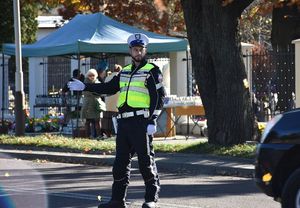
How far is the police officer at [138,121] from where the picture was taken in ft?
30.6

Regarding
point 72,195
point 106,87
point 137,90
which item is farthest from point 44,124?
point 137,90

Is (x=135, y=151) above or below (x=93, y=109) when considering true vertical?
below

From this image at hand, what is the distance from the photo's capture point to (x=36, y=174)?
14.2m

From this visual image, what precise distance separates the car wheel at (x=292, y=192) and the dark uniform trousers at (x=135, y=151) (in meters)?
1.96

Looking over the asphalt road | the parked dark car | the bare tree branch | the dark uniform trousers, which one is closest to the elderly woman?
the asphalt road

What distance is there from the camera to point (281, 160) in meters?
7.99

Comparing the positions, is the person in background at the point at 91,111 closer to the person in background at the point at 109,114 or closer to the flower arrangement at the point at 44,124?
the person in background at the point at 109,114

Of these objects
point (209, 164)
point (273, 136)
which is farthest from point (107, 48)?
point (273, 136)

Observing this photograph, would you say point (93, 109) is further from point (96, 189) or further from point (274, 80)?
point (96, 189)

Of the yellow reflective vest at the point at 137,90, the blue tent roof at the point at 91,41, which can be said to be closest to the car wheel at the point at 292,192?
the yellow reflective vest at the point at 137,90

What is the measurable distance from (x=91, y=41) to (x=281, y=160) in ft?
41.3

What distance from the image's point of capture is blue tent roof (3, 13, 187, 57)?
20000mm

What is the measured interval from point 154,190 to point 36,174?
207 inches

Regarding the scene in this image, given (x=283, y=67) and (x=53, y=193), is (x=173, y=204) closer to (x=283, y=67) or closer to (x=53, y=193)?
(x=53, y=193)
